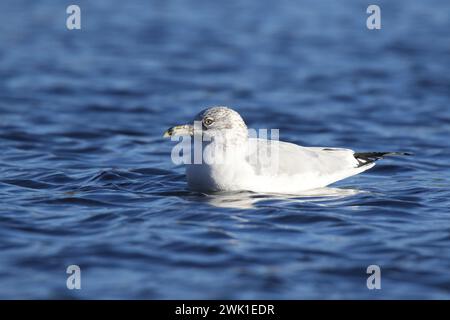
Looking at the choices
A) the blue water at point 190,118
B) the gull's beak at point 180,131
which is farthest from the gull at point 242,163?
the blue water at point 190,118

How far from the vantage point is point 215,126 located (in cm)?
1005

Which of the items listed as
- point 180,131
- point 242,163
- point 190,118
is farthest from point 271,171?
point 190,118

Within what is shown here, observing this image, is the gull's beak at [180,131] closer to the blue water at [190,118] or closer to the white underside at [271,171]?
the white underside at [271,171]

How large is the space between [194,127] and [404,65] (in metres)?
10.7

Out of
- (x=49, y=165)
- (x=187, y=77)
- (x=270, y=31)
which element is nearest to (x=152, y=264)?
(x=49, y=165)

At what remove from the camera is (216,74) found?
18.9 meters

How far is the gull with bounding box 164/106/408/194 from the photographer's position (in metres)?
9.73

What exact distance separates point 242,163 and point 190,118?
5892 millimetres

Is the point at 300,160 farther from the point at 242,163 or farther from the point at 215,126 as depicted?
the point at 215,126

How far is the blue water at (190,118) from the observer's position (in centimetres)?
788

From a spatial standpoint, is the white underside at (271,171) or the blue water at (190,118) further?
the white underside at (271,171)

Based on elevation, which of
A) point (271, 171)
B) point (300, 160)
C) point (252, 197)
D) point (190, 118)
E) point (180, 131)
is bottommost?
point (252, 197)

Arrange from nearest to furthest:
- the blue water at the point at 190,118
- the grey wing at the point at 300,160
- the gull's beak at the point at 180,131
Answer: the blue water at the point at 190,118 < the grey wing at the point at 300,160 < the gull's beak at the point at 180,131
